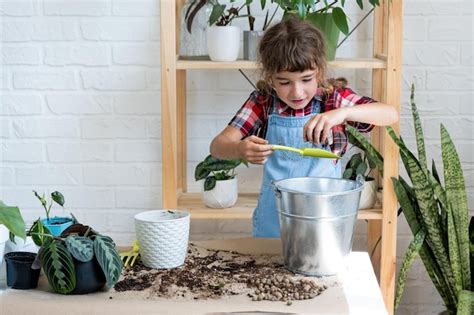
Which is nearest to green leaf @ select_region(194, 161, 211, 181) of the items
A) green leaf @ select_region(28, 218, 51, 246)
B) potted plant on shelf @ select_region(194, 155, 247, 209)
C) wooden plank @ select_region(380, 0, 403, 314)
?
potted plant on shelf @ select_region(194, 155, 247, 209)

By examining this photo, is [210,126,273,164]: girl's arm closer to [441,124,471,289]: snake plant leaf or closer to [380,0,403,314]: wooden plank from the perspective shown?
[380,0,403,314]: wooden plank

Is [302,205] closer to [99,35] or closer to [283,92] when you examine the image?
[283,92]

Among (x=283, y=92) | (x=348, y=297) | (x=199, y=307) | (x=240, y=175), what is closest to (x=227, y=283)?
(x=199, y=307)

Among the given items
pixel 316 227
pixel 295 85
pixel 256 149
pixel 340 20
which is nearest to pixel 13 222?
pixel 316 227

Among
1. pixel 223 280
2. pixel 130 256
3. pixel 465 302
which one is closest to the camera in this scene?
pixel 223 280

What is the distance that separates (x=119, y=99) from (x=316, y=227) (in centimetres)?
143

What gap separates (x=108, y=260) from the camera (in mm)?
1234

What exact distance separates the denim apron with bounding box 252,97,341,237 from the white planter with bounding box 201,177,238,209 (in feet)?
0.86

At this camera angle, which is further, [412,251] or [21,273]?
[412,251]

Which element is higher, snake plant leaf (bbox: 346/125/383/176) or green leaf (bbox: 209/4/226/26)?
green leaf (bbox: 209/4/226/26)

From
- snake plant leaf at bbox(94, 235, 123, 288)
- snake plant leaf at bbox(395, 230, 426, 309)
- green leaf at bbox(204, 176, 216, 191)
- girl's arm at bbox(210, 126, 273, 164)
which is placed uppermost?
girl's arm at bbox(210, 126, 273, 164)

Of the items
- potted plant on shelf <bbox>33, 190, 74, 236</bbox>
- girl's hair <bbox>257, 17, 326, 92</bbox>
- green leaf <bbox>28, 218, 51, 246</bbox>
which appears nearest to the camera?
green leaf <bbox>28, 218, 51, 246</bbox>

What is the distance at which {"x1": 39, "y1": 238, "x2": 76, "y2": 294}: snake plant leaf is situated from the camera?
4.01 ft

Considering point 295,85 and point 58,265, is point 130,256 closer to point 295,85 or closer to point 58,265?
point 58,265
